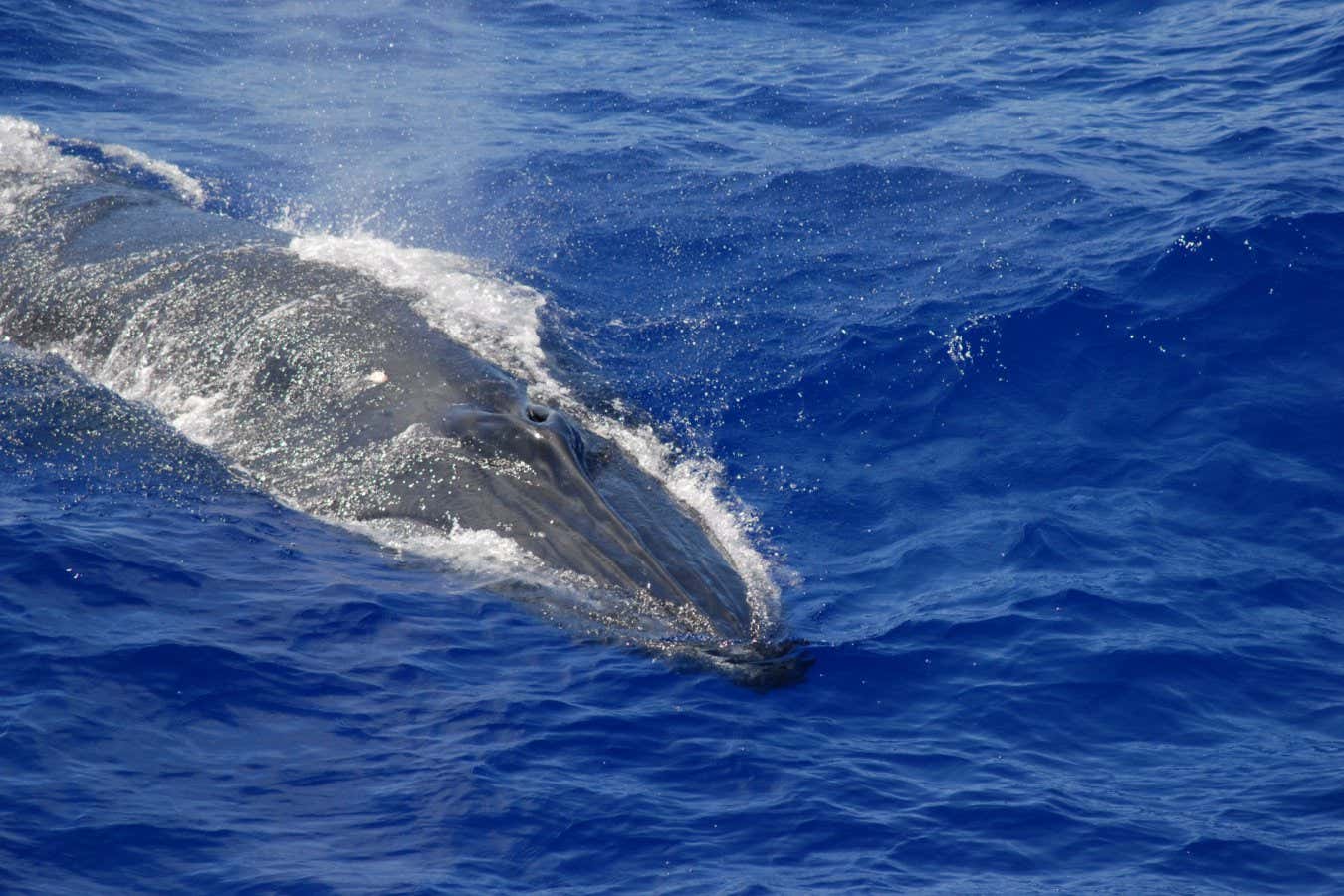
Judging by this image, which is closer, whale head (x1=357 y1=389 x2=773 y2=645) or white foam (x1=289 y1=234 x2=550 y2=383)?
whale head (x1=357 y1=389 x2=773 y2=645)

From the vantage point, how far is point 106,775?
999 cm

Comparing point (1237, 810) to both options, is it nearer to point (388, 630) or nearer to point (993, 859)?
point (993, 859)

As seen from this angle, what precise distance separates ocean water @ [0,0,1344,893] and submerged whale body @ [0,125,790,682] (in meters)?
0.40

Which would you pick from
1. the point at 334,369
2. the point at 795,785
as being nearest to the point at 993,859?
the point at 795,785

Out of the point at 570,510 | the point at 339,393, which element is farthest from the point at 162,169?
the point at 570,510

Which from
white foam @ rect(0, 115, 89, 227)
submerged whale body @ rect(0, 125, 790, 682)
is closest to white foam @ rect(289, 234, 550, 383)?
submerged whale body @ rect(0, 125, 790, 682)

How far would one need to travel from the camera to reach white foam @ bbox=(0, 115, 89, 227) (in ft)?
62.9

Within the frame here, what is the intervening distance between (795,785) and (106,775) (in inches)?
199

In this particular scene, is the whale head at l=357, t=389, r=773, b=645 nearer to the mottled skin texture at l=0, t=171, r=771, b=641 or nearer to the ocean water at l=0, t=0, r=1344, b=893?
the mottled skin texture at l=0, t=171, r=771, b=641

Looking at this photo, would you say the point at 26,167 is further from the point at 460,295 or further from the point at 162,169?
the point at 460,295

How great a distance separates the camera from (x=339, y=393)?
14.9m

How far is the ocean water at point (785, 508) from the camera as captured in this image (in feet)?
33.1

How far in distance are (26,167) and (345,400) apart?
8.84 metres

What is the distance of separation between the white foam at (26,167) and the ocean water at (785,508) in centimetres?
12
